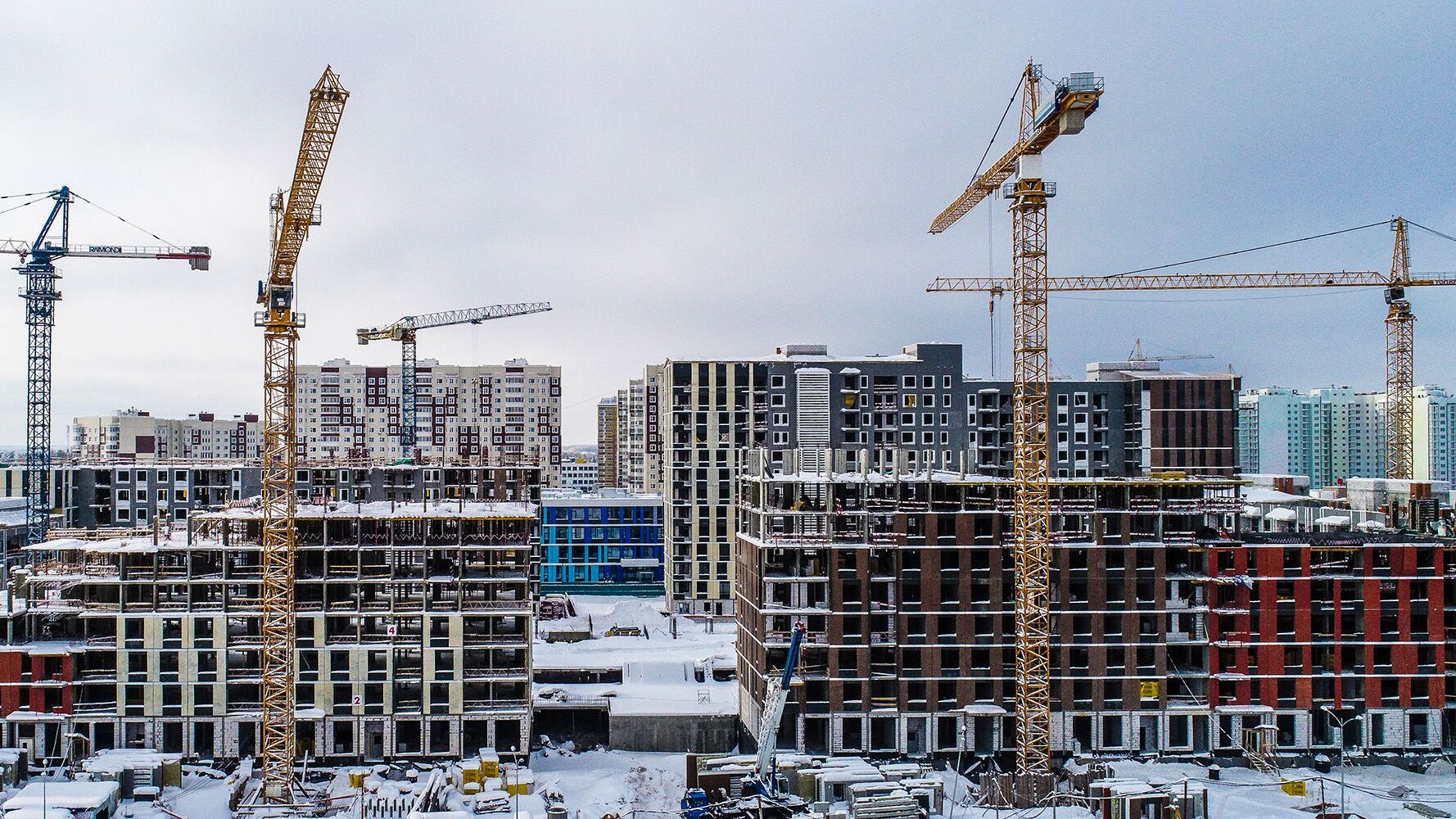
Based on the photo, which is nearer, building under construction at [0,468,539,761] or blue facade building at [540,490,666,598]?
building under construction at [0,468,539,761]

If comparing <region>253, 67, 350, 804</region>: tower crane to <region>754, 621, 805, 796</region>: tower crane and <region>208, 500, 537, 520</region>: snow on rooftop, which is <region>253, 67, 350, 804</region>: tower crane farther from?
<region>754, 621, 805, 796</region>: tower crane

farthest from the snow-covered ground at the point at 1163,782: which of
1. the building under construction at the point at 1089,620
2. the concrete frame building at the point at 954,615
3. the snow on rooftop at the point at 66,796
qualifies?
the snow on rooftop at the point at 66,796

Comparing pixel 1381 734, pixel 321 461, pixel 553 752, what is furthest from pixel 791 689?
pixel 321 461

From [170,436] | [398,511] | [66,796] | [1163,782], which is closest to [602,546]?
[398,511]

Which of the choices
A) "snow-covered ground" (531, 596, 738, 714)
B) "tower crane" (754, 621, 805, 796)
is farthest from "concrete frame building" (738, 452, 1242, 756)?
"snow-covered ground" (531, 596, 738, 714)

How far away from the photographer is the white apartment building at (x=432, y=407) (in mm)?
165875

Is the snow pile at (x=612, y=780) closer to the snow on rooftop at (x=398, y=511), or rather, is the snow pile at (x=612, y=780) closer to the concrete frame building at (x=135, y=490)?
the snow on rooftop at (x=398, y=511)

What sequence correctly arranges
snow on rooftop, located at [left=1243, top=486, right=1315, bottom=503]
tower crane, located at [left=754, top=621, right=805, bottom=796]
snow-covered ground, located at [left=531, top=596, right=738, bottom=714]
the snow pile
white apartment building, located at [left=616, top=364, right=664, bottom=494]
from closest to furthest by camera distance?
tower crane, located at [left=754, top=621, right=805, bottom=796]
the snow pile
snow-covered ground, located at [left=531, top=596, right=738, bottom=714]
snow on rooftop, located at [left=1243, top=486, right=1315, bottom=503]
white apartment building, located at [left=616, top=364, right=664, bottom=494]

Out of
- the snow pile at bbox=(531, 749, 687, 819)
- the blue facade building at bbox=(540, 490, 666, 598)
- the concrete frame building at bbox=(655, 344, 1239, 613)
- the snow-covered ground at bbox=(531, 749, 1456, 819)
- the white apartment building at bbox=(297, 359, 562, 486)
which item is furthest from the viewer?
the white apartment building at bbox=(297, 359, 562, 486)

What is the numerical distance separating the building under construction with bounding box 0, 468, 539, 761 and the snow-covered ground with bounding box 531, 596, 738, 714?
9010mm

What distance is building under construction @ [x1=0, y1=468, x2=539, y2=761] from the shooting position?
55156 millimetres

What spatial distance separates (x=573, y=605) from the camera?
104 metres

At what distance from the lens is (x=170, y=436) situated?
170m

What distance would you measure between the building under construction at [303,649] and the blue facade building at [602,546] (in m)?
54.9
